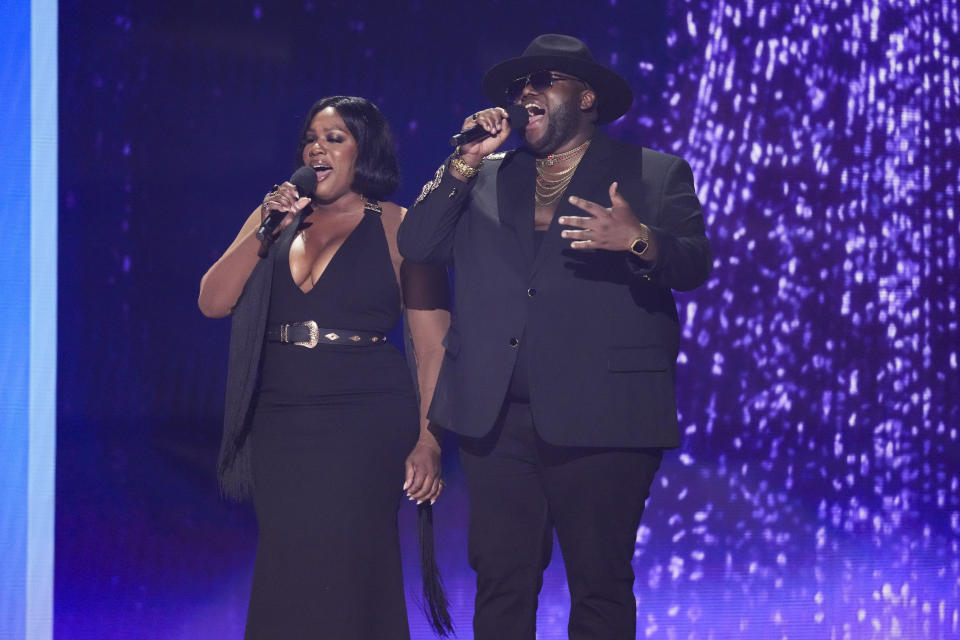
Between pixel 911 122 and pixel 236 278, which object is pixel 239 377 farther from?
pixel 911 122

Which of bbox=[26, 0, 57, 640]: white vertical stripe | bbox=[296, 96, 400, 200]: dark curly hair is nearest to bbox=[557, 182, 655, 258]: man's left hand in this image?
bbox=[296, 96, 400, 200]: dark curly hair

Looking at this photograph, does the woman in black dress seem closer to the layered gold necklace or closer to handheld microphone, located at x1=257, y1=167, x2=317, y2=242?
handheld microphone, located at x1=257, y1=167, x2=317, y2=242

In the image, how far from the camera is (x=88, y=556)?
3188mm

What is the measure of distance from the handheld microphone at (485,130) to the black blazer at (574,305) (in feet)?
0.32

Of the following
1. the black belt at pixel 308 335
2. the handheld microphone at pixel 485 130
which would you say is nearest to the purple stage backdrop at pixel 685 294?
the black belt at pixel 308 335

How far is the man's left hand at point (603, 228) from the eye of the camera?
1882 mm

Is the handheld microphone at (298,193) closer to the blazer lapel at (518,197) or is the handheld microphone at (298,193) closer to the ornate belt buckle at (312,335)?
the ornate belt buckle at (312,335)

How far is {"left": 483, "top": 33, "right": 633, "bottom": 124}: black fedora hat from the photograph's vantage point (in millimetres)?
2203

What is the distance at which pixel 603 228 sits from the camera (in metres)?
1.89

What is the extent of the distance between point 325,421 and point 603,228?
842 millimetres

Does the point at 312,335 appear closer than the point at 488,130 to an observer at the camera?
No

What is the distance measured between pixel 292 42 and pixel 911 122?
2065 millimetres

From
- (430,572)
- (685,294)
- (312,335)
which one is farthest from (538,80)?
(685,294)

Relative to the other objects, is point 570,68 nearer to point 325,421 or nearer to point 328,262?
point 328,262
